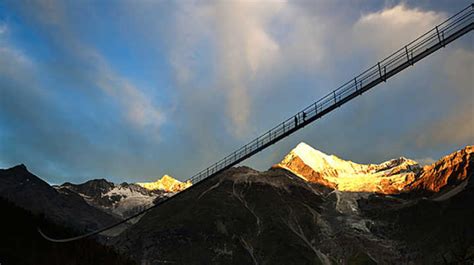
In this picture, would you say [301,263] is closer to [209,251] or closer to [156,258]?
[209,251]

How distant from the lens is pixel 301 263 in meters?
183

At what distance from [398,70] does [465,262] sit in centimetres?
2612

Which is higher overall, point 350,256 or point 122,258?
point 350,256

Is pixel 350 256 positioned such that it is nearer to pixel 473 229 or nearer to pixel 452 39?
pixel 473 229

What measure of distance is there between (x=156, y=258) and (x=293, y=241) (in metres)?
59.0

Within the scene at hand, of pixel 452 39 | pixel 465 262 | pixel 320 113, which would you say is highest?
pixel 452 39

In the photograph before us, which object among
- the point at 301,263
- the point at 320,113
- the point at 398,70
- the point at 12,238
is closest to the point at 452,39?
the point at 398,70

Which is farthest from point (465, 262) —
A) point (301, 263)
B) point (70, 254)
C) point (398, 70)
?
point (301, 263)

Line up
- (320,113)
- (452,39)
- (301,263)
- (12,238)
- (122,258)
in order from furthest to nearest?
1. (301,263)
2. (320,113)
3. (452,39)
4. (122,258)
5. (12,238)

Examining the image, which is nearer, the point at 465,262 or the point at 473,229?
the point at 465,262

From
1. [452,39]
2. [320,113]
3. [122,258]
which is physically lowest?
[122,258]

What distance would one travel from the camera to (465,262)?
7.51 m

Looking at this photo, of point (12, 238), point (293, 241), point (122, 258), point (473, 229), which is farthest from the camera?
point (293, 241)

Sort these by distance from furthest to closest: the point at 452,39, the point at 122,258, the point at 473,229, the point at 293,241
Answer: the point at 293,241 < the point at 473,229 < the point at 452,39 < the point at 122,258
